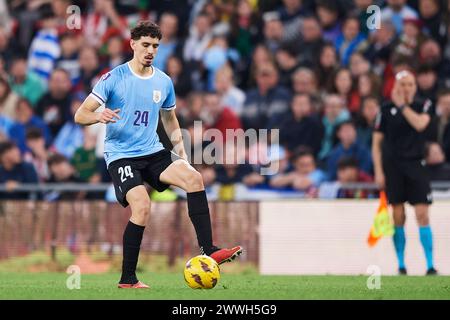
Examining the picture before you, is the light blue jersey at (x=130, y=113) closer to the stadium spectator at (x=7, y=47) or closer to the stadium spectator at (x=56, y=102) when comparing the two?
the stadium spectator at (x=56, y=102)

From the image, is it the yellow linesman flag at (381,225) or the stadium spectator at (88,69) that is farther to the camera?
the stadium spectator at (88,69)

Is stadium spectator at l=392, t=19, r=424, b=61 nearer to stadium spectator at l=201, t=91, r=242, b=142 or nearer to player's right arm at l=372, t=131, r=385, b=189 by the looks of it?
stadium spectator at l=201, t=91, r=242, b=142

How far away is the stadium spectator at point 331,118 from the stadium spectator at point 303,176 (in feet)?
1.65

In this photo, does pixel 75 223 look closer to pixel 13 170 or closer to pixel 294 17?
pixel 13 170

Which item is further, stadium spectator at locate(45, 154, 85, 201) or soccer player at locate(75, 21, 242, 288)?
stadium spectator at locate(45, 154, 85, 201)

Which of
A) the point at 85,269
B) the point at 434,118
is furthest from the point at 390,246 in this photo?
the point at 85,269

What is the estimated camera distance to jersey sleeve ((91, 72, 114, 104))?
11.0 metres

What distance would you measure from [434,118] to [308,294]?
606cm

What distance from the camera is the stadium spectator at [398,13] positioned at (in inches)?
754

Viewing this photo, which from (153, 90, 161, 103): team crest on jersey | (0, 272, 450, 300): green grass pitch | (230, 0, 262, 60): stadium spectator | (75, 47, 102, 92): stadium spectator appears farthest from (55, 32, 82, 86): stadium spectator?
(153, 90, 161, 103): team crest on jersey

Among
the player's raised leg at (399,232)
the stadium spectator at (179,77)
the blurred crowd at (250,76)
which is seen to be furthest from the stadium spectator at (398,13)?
the player's raised leg at (399,232)

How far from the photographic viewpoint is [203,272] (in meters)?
10.6

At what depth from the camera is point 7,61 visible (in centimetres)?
2217

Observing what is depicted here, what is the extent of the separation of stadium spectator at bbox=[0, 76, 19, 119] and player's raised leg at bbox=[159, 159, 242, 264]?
981 centimetres
